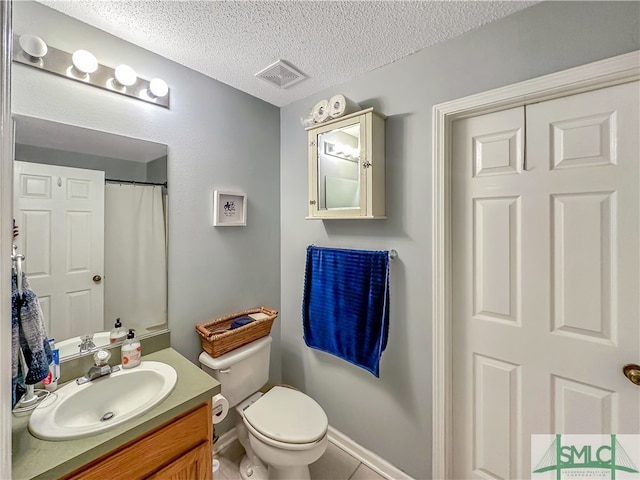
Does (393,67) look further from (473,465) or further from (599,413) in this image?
(473,465)

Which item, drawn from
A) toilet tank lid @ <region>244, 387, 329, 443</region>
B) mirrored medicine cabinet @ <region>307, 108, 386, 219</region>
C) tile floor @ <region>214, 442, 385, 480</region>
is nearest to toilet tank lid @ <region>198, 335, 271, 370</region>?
toilet tank lid @ <region>244, 387, 329, 443</region>

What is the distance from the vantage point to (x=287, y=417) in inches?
56.7

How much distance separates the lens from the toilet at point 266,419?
1.31 m

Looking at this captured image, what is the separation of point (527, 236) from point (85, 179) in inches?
78.3

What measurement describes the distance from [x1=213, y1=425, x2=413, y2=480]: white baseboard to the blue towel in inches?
22.1

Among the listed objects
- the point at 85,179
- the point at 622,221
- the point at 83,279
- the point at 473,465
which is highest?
the point at 85,179

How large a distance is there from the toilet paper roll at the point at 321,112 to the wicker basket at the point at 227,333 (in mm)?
1237

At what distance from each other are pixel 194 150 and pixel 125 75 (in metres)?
0.44

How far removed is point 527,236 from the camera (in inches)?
47.8

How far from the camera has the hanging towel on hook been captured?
2.84 feet

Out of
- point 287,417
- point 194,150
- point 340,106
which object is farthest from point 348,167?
point 287,417

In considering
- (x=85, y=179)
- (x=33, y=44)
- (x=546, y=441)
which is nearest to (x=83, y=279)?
(x=85, y=179)

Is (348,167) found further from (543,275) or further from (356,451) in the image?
(356,451)

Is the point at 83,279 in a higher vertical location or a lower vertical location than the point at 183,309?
higher
